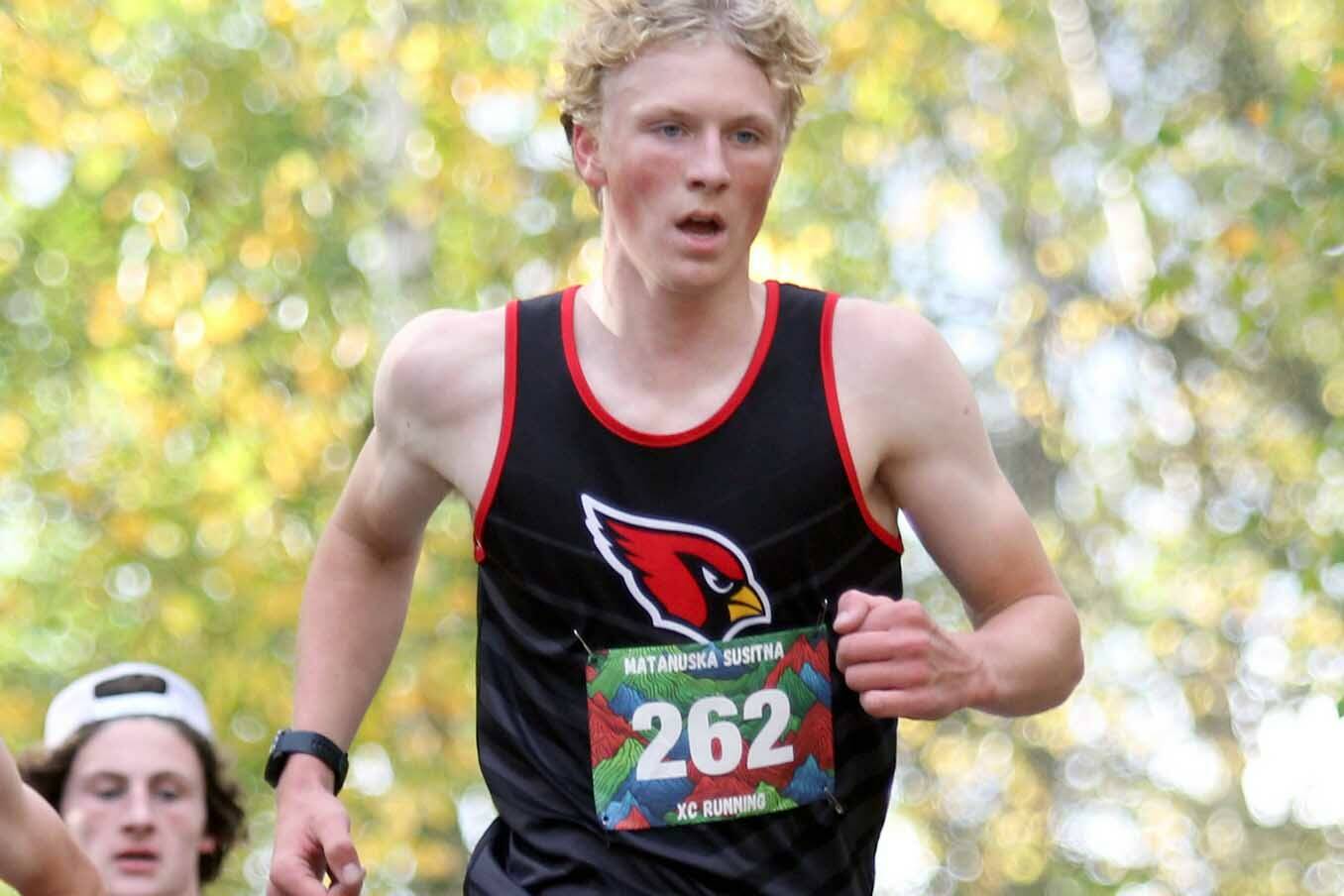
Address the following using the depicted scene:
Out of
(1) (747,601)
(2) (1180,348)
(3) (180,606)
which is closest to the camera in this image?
(1) (747,601)

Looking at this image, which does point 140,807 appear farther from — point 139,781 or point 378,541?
point 378,541

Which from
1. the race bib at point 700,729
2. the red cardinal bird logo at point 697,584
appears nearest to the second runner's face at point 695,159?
the red cardinal bird logo at point 697,584

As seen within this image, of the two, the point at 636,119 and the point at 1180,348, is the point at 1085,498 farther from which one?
the point at 636,119

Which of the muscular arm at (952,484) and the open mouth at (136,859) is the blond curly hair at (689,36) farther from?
the open mouth at (136,859)

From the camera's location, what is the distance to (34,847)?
312 centimetres

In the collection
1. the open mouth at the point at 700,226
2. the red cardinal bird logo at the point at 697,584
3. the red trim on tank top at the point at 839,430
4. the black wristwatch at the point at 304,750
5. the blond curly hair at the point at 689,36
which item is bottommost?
the black wristwatch at the point at 304,750

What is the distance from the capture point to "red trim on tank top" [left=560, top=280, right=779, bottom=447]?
3.09m

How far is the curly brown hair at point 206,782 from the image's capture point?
4566 millimetres

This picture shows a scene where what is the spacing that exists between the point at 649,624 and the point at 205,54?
821 centimetres

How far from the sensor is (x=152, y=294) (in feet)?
34.3

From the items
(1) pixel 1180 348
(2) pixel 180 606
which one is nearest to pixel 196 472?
(2) pixel 180 606

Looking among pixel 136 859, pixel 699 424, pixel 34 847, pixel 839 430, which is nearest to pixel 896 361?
pixel 839 430

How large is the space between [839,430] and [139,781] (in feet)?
6.91

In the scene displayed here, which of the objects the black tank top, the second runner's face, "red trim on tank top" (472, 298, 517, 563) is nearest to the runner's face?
the black tank top
